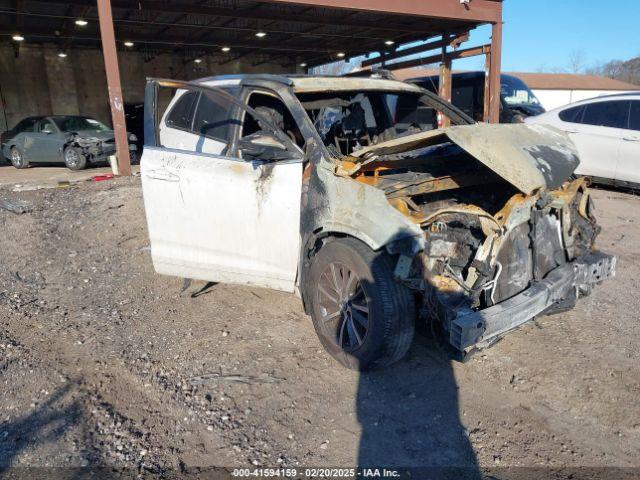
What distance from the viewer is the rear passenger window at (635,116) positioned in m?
8.28

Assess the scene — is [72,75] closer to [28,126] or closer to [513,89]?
[28,126]

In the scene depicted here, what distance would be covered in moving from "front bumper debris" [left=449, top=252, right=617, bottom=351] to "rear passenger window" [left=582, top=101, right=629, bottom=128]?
6.13 meters

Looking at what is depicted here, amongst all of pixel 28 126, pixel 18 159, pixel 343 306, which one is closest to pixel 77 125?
pixel 28 126

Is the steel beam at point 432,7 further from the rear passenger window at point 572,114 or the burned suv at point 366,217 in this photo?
the burned suv at point 366,217

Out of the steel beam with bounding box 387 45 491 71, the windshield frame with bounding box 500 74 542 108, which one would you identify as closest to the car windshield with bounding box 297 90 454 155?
the steel beam with bounding box 387 45 491 71

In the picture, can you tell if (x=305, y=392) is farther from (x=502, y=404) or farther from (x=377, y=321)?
(x=502, y=404)

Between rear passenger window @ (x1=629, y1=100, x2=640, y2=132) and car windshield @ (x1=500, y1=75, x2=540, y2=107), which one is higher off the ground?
car windshield @ (x1=500, y1=75, x2=540, y2=107)

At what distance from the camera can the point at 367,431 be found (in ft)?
9.30

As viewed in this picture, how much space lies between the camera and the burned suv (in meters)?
3.02

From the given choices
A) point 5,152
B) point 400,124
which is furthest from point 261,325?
point 5,152

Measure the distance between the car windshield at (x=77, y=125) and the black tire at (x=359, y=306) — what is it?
12.2 meters

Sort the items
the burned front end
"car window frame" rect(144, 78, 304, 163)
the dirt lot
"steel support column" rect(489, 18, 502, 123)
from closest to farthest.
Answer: the dirt lot → the burned front end → "car window frame" rect(144, 78, 304, 163) → "steel support column" rect(489, 18, 502, 123)

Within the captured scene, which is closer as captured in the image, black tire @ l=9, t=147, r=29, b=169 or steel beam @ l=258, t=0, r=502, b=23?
steel beam @ l=258, t=0, r=502, b=23

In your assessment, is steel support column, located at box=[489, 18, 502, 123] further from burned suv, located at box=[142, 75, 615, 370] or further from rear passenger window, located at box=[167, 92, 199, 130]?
rear passenger window, located at box=[167, 92, 199, 130]
